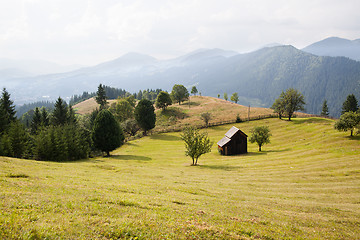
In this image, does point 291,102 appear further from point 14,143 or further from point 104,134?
point 14,143

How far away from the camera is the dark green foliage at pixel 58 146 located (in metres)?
44.3

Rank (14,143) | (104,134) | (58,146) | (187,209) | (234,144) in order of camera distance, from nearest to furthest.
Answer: (187,209)
(14,143)
(58,146)
(104,134)
(234,144)

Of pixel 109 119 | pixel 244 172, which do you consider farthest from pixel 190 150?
pixel 109 119

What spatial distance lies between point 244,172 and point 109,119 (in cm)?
4109

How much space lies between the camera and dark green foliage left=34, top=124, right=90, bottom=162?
44.3 metres

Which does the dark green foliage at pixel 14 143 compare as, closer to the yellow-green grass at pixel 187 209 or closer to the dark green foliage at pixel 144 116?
the yellow-green grass at pixel 187 209

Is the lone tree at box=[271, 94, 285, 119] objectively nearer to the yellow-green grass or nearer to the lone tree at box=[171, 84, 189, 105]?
the yellow-green grass

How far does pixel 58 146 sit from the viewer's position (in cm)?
4562

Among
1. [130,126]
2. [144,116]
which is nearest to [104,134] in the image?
[144,116]

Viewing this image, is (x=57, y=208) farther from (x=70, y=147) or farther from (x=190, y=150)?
(x=70, y=147)

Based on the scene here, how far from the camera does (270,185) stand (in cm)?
2798

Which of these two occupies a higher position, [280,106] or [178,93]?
[178,93]

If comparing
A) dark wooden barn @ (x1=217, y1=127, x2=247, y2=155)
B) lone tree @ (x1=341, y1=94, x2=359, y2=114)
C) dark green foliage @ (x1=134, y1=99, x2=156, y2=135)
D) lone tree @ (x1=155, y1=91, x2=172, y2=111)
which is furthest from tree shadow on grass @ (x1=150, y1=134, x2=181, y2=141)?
lone tree @ (x1=341, y1=94, x2=359, y2=114)

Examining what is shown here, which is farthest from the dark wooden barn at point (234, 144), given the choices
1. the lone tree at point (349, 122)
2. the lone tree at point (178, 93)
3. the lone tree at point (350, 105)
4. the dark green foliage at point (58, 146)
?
the lone tree at point (178, 93)
